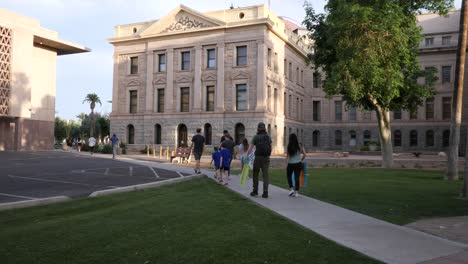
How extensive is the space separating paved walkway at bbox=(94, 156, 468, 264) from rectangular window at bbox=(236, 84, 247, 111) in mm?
32352

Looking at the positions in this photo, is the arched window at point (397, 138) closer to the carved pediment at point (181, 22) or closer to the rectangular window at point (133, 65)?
A: the carved pediment at point (181, 22)

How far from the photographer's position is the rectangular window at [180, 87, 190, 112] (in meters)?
44.3

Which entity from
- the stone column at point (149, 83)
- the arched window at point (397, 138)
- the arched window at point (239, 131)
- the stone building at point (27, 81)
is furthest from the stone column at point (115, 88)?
the arched window at point (397, 138)

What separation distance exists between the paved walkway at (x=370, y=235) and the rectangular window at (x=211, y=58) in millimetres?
34784

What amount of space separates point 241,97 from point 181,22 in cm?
1051

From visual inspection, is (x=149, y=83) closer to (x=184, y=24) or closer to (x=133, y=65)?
(x=133, y=65)

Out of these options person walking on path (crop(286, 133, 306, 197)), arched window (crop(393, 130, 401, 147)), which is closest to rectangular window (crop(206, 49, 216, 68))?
arched window (crop(393, 130, 401, 147))

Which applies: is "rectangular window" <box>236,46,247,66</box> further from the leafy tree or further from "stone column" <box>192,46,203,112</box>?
the leafy tree

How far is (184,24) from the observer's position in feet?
143

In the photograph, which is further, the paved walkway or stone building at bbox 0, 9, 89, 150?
stone building at bbox 0, 9, 89, 150

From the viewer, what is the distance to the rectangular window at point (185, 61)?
44.3m

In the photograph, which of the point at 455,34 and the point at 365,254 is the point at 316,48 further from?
the point at 455,34

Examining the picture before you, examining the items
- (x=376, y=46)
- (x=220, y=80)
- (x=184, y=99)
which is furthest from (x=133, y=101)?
(x=376, y=46)

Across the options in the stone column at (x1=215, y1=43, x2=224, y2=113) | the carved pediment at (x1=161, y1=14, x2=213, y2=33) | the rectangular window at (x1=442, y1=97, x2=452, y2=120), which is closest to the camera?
the stone column at (x1=215, y1=43, x2=224, y2=113)
